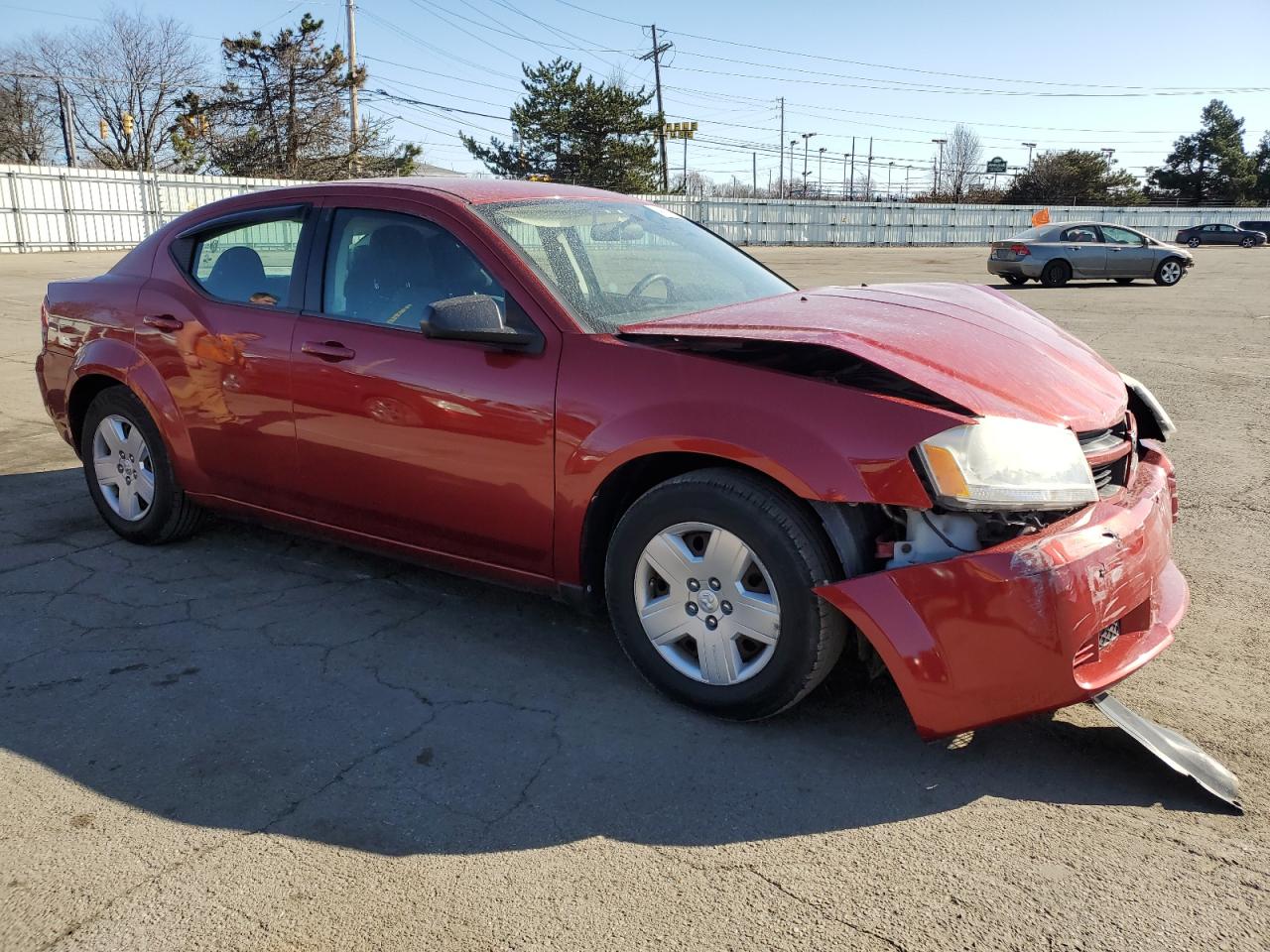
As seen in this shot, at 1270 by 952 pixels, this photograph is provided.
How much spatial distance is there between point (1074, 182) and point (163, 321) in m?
80.3

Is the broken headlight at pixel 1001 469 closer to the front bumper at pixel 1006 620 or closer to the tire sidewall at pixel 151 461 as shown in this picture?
the front bumper at pixel 1006 620

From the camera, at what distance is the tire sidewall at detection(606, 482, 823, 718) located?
2846 millimetres

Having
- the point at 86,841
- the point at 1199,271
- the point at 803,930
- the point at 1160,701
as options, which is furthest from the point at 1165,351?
the point at 1199,271

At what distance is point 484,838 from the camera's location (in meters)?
2.57

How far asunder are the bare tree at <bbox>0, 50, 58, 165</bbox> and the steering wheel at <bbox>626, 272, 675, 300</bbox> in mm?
58389

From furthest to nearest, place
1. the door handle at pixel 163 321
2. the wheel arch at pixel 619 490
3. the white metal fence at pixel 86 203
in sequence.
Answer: the white metal fence at pixel 86 203 → the door handle at pixel 163 321 → the wheel arch at pixel 619 490

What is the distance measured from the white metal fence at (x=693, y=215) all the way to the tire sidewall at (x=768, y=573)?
1587 centimetres

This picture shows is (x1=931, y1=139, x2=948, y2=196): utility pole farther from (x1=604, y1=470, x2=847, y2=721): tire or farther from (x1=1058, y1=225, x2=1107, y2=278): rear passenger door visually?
(x1=604, y1=470, x2=847, y2=721): tire

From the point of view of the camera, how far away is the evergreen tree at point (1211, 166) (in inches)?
2899

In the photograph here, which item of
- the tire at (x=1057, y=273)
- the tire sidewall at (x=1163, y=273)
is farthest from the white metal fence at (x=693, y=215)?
the tire sidewall at (x=1163, y=273)

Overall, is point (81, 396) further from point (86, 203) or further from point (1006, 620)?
point (86, 203)

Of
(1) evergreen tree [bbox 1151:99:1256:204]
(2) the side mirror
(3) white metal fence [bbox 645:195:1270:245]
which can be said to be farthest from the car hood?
(1) evergreen tree [bbox 1151:99:1256:204]

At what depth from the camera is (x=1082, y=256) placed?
22.4 m

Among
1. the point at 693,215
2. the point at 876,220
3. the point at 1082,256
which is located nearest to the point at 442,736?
the point at 1082,256
